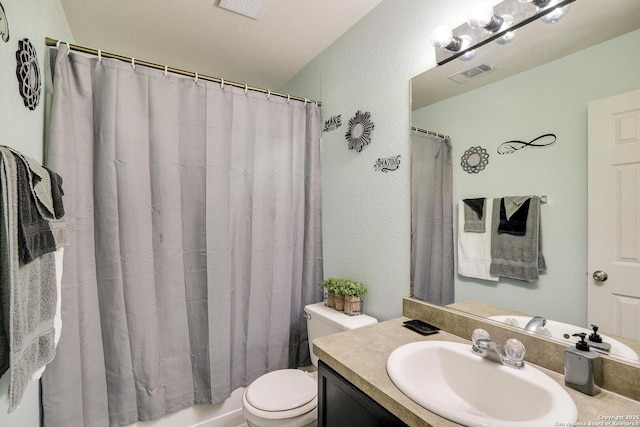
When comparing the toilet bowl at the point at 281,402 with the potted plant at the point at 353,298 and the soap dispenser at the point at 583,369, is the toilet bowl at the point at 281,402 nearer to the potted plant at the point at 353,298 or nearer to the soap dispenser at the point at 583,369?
the potted plant at the point at 353,298

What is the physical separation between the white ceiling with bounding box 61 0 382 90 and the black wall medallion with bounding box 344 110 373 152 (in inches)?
22.3

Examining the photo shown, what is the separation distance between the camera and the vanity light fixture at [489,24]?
3.34ft

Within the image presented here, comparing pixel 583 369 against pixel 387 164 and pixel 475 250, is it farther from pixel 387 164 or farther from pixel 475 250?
pixel 387 164

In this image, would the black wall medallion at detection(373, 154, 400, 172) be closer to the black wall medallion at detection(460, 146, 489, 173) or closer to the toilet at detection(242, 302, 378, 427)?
the black wall medallion at detection(460, 146, 489, 173)

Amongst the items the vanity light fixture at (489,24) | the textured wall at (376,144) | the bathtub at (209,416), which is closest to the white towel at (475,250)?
the textured wall at (376,144)

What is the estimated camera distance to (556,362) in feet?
3.04

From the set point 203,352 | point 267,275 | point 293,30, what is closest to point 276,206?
point 267,275

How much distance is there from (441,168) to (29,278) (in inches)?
58.9

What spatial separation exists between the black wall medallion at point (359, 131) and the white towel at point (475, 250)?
663mm

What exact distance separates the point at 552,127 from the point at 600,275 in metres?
0.48

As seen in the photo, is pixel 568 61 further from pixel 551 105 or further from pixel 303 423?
pixel 303 423

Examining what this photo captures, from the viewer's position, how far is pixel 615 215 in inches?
34.1

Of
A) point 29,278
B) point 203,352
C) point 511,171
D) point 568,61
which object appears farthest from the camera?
point 203,352

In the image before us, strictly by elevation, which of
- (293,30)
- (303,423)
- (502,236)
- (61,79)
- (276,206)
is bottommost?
(303,423)
